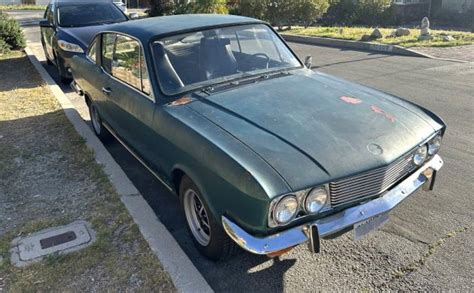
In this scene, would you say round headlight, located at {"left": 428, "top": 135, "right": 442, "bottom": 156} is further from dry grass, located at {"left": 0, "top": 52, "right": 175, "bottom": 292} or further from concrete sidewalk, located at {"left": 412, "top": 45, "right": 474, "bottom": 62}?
concrete sidewalk, located at {"left": 412, "top": 45, "right": 474, "bottom": 62}

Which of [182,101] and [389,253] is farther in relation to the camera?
[182,101]

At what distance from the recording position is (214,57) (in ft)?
12.3

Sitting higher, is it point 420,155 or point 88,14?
point 88,14

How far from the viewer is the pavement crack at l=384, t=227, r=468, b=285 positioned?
113 inches

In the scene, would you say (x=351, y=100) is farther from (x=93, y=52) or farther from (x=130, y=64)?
(x=93, y=52)

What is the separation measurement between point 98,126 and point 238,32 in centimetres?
242

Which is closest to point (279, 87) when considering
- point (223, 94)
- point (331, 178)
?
point (223, 94)

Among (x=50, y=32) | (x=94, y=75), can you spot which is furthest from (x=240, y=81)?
(x=50, y=32)

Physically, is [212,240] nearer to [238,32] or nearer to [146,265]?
[146,265]

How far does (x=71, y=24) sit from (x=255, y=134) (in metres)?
6.96

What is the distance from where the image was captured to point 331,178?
2.45 m

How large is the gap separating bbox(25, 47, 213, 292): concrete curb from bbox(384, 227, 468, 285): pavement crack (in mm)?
1323

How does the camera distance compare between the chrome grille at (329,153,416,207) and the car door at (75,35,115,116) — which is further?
the car door at (75,35,115,116)

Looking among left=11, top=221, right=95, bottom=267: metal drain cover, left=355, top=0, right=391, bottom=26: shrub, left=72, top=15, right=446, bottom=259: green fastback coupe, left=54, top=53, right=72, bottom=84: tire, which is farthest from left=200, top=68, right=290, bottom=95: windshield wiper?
left=355, top=0, right=391, bottom=26: shrub
